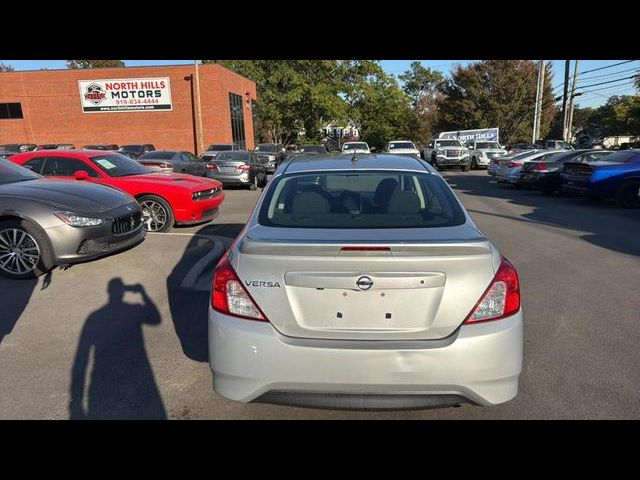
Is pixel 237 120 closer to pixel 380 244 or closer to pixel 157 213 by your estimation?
pixel 157 213

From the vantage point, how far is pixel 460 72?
56.8 meters

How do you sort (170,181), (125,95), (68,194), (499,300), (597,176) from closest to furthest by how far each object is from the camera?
(499,300) < (68,194) < (170,181) < (597,176) < (125,95)

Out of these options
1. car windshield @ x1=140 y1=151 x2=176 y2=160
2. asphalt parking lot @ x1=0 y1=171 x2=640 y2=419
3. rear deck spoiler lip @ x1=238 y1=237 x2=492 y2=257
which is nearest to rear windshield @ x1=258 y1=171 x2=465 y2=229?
rear deck spoiler lip @ x1=238 y1=237 x2=492 y2=257

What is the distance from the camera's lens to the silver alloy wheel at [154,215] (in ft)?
28.0

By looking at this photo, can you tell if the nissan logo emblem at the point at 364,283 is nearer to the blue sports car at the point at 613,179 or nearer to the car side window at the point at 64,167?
the car side window at the point at 64,167

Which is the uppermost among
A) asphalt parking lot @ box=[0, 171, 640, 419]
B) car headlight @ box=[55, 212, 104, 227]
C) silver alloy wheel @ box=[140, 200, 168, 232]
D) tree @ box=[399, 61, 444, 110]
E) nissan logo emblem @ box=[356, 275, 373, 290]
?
tree @ box=[399, 61, 444, 110]

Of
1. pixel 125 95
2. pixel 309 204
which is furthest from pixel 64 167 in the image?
pixel 125 95

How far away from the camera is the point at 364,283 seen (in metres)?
2.34

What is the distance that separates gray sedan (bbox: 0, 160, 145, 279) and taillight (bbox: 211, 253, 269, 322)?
385 cm

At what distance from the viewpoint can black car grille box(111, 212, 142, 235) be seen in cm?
599

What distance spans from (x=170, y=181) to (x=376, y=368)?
24.5 feet

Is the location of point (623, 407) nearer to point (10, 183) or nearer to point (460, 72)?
point (10, 183)

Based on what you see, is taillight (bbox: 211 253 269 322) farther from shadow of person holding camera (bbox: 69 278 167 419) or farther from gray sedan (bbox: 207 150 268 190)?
gray sedan (bbox: 207 150 268 190)

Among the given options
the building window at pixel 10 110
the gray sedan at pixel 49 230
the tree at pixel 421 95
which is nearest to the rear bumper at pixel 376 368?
the gray sedan at pixel 49 230
